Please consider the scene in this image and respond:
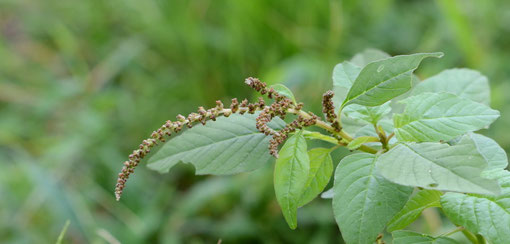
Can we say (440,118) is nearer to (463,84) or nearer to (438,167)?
(438,167)

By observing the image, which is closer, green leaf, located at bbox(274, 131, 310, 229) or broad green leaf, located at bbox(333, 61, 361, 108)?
green leaf, located at bbox(274, 131, 310, 229)

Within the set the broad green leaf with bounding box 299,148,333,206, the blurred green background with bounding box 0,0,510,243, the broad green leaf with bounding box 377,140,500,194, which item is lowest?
the broad green leaf with bounding box 377,140,500,194

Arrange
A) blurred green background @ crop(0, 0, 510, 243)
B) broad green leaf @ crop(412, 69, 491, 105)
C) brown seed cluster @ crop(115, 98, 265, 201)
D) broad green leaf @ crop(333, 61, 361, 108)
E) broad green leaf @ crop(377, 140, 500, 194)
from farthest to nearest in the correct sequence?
blurred green background @ crop(0, 0, 510, 243) < broad green leaf @ crop(412, 69, 491, 105) < broad green leaf @ crop(333, 61, 361, 108) < brown seed cluster @ crop(115, 98, 265, 201) < broad green leaf @ crop(377, 140, 500, 194)

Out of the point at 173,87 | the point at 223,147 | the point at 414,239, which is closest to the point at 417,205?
the point at 414,239

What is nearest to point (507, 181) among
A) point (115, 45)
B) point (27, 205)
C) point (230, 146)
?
Result: point (230, 146)

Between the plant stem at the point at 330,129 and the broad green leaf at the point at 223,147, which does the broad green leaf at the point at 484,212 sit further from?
the broad green leaf at the point at 223,147

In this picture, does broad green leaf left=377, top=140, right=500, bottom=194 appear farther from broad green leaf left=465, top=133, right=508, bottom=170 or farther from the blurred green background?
the blurred green background

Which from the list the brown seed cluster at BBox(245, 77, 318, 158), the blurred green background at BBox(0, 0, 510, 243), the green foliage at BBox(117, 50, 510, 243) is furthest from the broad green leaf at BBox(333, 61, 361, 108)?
the blurred green background at BBox(0, 0, 510, 243)

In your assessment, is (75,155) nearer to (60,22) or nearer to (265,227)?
(265,227)
